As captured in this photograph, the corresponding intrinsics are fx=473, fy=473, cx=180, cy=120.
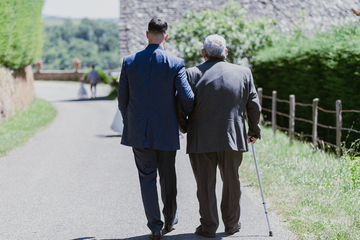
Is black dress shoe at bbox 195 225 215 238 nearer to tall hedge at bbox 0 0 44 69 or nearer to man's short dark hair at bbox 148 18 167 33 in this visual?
man's short dark hair at bbox 148 18 167 33

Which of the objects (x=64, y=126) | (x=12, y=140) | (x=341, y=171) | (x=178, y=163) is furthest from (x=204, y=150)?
(x=64, y=126)

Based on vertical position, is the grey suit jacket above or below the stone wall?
above

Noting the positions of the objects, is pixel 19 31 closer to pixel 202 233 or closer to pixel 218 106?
pixel 218 106

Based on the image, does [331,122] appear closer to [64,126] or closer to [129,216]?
[129,216]

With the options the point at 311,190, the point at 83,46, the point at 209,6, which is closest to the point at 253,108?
the point at 311,190

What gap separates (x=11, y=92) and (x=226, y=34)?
754cm

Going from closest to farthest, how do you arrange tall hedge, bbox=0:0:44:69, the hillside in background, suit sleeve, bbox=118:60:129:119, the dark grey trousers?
suit sleeve, bbox=118:60:129:119
the dark grey trousers
tall hedge, bbox=0:0:44:69
the hillside in background

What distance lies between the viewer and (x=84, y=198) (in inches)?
237

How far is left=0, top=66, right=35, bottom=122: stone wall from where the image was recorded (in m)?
14.0

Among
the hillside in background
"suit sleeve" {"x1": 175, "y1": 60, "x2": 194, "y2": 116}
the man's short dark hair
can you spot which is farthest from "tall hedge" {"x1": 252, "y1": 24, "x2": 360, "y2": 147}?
the hillside in background

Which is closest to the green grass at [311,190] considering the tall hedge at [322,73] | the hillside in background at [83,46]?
the tall hedge at [322,73]

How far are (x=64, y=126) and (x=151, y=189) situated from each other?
1042cm

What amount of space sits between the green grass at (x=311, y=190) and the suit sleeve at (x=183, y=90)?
1620 millimetres

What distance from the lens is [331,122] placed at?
388 inches
